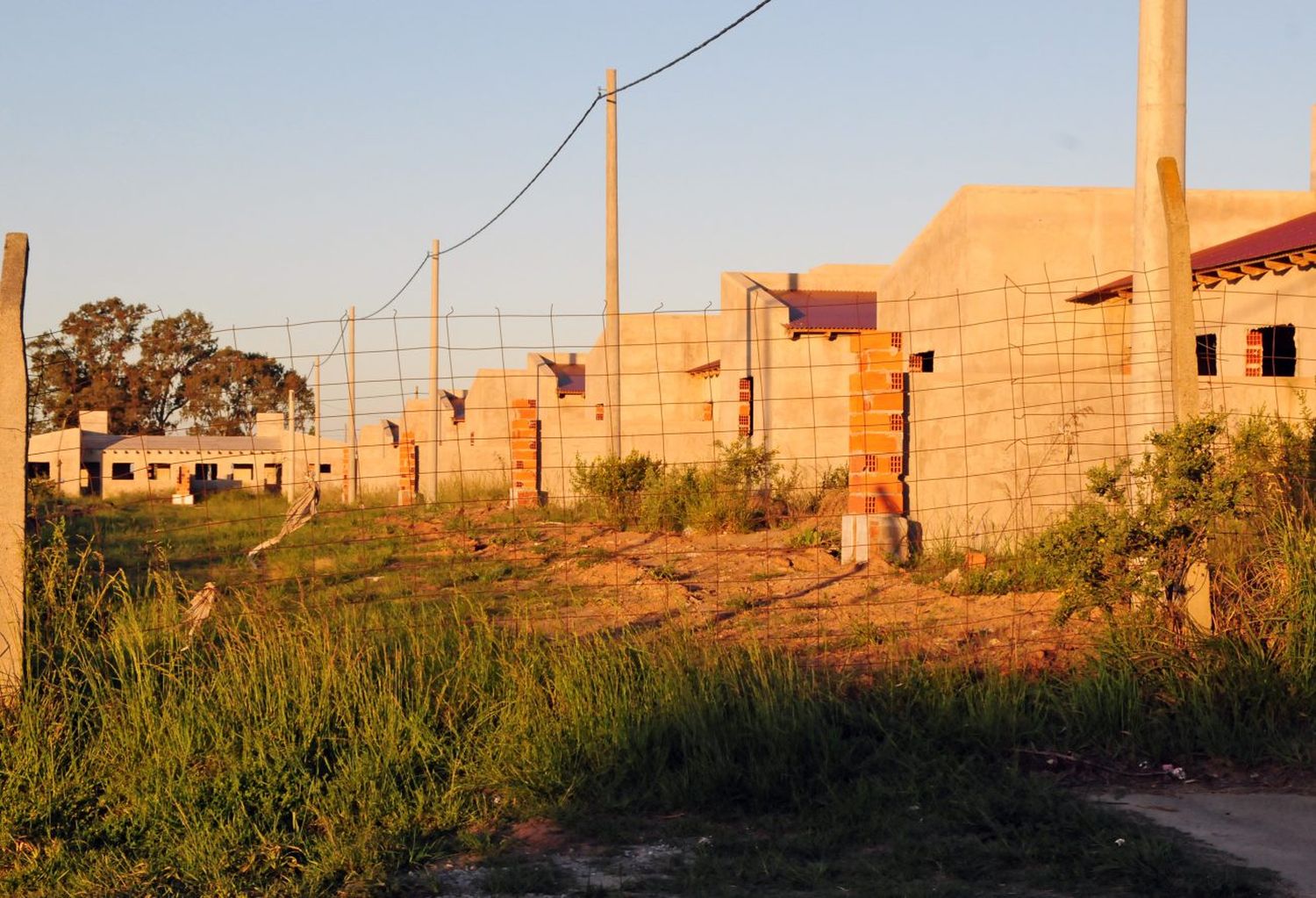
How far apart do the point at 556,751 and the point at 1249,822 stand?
259 centimetres

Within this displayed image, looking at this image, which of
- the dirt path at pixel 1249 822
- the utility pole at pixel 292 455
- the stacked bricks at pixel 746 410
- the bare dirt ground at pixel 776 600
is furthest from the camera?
the stacked bricks at pixel 746 410

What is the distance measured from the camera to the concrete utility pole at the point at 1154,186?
655 centimetres

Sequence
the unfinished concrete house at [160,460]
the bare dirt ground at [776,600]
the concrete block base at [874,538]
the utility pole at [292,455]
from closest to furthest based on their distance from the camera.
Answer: the bare dirt ground at [776,600] → the utility pole at [292,455] → the concrete block base at [874,538] → the unfinished concrete house at [160,460]

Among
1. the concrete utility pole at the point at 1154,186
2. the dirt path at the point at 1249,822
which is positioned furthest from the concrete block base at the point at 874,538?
the dirt path at the point at 1249,822

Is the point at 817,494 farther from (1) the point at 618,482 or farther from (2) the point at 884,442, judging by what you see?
(2) the point at 884,442

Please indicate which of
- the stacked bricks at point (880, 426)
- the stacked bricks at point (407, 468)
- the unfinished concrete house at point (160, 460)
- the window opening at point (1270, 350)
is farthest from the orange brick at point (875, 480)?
the unfinished concrete house at point (160, 460)

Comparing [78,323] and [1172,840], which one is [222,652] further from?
[78,323]

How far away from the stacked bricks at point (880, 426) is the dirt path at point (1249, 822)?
713cm

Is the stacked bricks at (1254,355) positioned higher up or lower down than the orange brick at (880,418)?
higher up

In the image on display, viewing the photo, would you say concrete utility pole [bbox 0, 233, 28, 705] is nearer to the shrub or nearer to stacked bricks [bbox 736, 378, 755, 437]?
the shrub

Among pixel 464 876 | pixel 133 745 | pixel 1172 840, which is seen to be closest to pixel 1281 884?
pixel 1172 840

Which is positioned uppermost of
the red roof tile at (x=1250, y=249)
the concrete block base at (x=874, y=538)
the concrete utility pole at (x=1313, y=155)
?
the concrete utility pole at (x=1313, y=155)

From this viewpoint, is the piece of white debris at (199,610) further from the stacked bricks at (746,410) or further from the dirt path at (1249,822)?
the stacked bricks at (746,410)

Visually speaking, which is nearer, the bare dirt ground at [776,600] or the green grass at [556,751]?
the green grass at [556,751]
